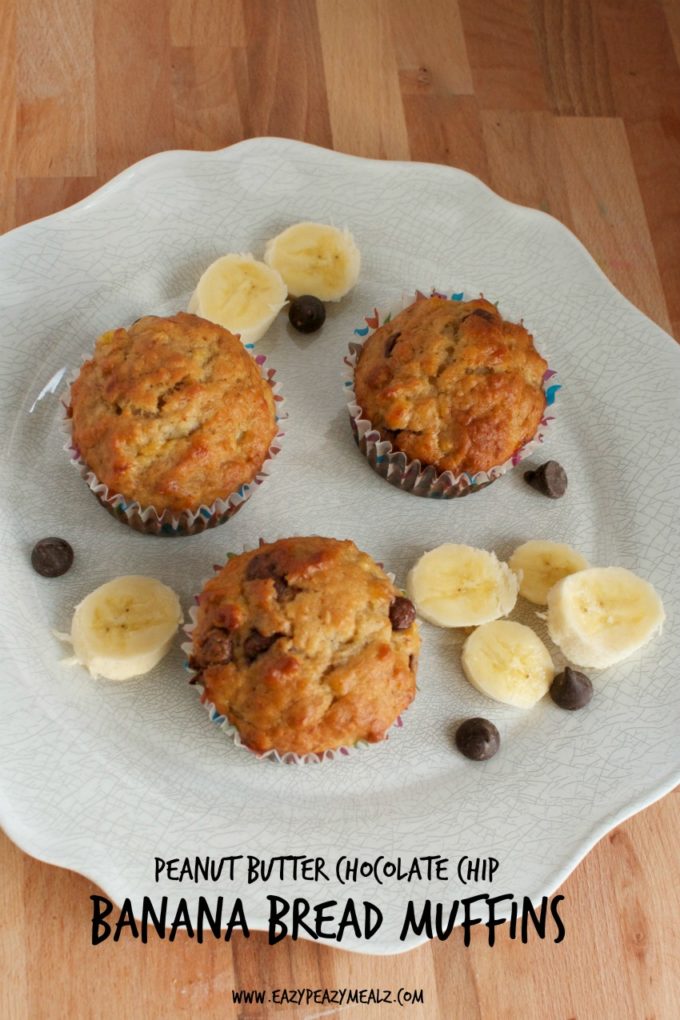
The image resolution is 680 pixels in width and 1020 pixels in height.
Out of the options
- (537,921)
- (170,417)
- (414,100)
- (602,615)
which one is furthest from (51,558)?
(414,100)

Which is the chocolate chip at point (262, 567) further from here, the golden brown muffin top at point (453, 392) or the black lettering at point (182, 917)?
the black lettering at point (182, 917)

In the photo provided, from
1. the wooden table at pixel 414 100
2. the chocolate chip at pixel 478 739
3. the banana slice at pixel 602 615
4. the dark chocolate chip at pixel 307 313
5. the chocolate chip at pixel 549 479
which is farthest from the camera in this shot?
the wooden table at pixel 414 100

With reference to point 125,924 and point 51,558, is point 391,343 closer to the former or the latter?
point 51,558

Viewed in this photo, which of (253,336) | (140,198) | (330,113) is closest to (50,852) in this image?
(253,336)

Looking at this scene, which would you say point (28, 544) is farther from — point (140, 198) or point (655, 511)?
point (655, 511)

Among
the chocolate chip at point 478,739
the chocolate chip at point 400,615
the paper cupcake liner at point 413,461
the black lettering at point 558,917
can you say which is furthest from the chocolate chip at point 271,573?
the black lettering at point 558,917

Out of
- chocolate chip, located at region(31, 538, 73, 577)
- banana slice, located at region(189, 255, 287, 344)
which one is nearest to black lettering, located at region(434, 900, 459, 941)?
chocolate chip, located at region(31, 538, 73, 577)
